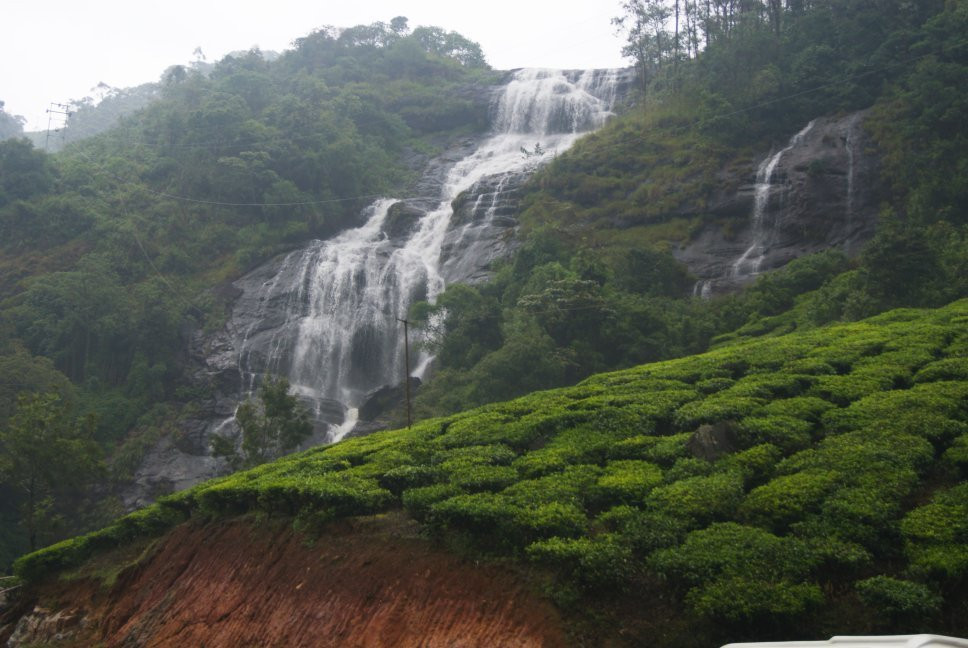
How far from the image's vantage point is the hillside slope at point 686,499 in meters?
7.36

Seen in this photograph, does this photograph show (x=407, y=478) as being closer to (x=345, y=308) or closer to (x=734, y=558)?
(x=734, y=558)

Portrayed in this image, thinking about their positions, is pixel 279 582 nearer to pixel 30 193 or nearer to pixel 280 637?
pixel 280 637

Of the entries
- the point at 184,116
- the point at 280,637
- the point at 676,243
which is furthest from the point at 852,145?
the point at 184,116

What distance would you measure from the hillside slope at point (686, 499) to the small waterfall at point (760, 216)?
11935 mm

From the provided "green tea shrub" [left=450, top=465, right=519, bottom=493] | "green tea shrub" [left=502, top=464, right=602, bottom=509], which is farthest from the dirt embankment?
"green tea shrub" [left=502, top=464, right=602, bottom=509]

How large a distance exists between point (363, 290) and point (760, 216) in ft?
58.9

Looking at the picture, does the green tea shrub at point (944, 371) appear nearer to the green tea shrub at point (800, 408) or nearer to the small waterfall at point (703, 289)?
the green tea shrub at point (800, 408)

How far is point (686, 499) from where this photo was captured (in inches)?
363

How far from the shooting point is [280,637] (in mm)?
9953

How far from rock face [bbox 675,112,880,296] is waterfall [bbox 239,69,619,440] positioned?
1030 cm

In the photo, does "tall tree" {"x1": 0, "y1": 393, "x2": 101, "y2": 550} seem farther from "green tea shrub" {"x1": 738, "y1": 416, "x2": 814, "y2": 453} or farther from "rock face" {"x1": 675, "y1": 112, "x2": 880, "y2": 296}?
"rock face" {"x1": 675, "y1": 112, "x2": 880, "y2": 296}

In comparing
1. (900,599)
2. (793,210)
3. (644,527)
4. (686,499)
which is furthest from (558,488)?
(793,210)

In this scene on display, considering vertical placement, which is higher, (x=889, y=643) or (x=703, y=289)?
(x=889, y=643)

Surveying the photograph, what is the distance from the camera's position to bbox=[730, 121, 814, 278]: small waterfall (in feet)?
94.4
